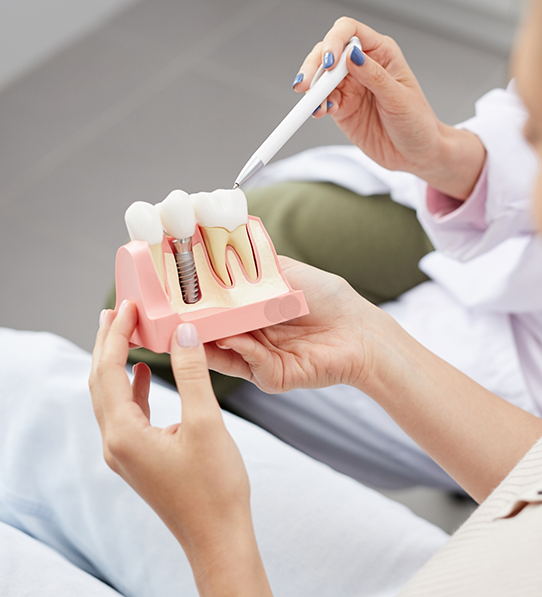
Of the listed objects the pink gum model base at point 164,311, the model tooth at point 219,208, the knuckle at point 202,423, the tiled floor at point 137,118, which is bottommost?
the knuckle at point 202,423

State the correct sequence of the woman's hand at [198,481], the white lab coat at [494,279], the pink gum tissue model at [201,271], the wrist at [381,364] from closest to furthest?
the woman's hand at [198,481], the pink gum tissue model at [201,271], the wrist at [381,364], the white lab coat at [494,279]

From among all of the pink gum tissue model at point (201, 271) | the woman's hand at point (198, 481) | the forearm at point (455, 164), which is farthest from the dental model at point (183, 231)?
the forearm at point (455, 164)

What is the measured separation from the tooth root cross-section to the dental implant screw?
26 mm

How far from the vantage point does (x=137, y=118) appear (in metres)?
2.07

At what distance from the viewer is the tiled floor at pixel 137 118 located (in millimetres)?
1718

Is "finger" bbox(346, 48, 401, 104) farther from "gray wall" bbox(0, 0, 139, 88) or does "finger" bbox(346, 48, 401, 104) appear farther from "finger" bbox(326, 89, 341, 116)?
"gray wall" bbox(0, 0, 139, 88)

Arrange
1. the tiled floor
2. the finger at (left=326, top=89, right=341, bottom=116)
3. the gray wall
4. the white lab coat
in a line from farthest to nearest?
the gray wall
the tiled floor
the white lab coat
the finger at (left=326, top=89, right=341, bottom=116)

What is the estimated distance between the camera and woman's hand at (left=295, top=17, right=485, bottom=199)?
2.56 feet

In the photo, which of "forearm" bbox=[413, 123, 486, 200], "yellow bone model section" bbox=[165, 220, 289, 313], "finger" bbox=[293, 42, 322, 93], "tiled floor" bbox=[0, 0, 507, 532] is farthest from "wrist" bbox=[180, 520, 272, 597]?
"tiled floor" bbox=[0, 0, 507, 532]

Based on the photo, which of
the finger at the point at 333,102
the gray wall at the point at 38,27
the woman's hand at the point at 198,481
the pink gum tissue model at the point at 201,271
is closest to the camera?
the woman's hand at the point at 198,481

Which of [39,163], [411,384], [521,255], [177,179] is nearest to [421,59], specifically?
[177,179]

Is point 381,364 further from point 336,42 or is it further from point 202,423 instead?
point 336,42

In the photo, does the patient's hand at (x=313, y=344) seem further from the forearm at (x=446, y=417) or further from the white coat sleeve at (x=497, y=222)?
the white coat sleeve at (x=497, y=222)

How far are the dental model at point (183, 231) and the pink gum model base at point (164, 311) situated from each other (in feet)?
0.06
